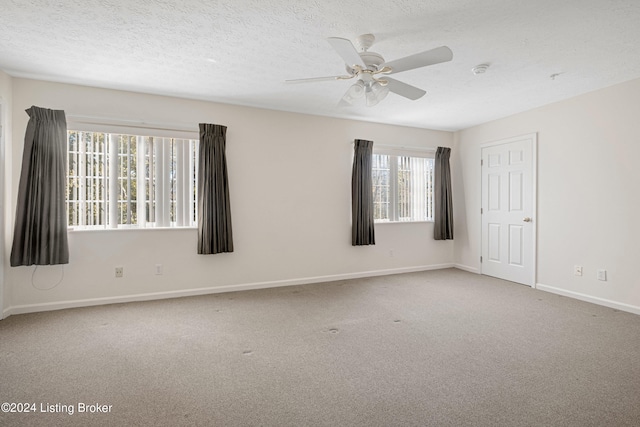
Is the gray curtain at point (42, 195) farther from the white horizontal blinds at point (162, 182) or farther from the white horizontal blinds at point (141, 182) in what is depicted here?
the white horizontal blinds at point (162, 182)

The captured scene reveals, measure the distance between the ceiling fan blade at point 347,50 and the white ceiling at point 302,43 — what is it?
0.31 meters

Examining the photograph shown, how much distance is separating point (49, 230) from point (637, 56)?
6139mm

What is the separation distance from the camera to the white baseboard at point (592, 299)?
145 inches

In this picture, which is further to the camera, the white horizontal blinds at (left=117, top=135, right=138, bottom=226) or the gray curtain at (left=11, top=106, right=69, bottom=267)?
the white horizontal blinds at (left=117, top=135, right=138, bottom=226)

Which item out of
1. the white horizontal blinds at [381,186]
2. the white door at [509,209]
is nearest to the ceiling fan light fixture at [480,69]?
the white door at [509,209]

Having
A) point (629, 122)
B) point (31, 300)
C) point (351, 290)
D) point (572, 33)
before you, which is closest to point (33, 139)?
point (31, 300)

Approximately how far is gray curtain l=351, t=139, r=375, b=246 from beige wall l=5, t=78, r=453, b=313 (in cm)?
13

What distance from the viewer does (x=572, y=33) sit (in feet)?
8.66

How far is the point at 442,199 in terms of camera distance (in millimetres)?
5910

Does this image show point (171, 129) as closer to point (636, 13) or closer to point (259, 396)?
point (259, 396)

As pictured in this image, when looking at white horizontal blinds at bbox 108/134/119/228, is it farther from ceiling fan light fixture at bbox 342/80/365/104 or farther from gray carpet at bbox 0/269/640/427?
ceiling fan light fixture at bbox 342/80/365/104

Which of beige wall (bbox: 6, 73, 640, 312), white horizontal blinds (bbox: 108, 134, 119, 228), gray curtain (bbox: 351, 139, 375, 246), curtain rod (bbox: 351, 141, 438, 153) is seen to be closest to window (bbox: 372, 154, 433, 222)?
curtain rod (bbox: 351, 141, 438, 153)

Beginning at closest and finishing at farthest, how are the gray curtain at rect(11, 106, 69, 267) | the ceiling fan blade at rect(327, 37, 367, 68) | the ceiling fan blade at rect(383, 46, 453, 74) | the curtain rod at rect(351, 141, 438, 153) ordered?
the ceiling fan blade at rect(327, 37, 367, 68) < the ceiling fan blade at rect(383, 46, 453, 74) < the gray curtain at rect(11, 106, 69, 267) < the curtain rod at rect(351, 141, 438, 153)

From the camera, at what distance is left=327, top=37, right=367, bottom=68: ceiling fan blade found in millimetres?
2129
